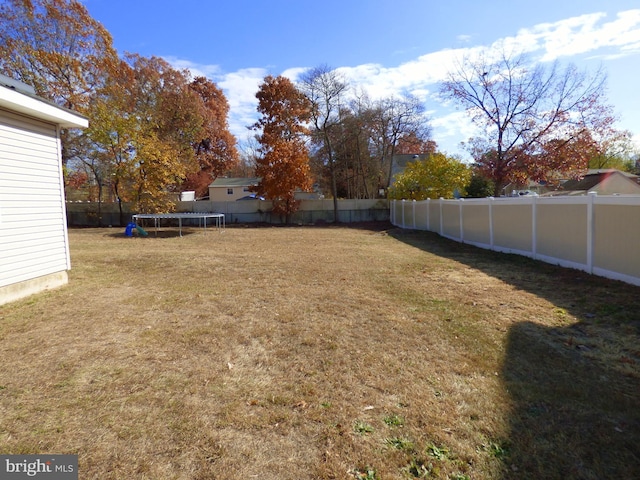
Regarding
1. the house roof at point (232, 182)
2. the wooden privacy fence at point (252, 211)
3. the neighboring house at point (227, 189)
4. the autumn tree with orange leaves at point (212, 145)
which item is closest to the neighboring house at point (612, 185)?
the wooden privacy fence at point (252, 211)

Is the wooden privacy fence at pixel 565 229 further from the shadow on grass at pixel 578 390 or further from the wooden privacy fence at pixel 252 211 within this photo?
the wooden privacy fence at pixel 252 211

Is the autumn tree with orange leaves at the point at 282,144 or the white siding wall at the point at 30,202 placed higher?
the autumn tree with orange leaves at the point at 282,144

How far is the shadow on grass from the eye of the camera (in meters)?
1.84

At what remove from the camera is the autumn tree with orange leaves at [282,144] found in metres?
19.8

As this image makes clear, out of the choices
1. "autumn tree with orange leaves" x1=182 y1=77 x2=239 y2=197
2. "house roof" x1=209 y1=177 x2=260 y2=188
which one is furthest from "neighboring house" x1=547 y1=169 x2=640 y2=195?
"autumn tree with orange leaves" x1=182 y1=77 x2=239 y2=197

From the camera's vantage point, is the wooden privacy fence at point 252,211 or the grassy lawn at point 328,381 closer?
the grassy lawn at point 328,381

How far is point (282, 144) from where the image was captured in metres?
19.8

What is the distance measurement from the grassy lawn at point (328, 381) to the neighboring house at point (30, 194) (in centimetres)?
42

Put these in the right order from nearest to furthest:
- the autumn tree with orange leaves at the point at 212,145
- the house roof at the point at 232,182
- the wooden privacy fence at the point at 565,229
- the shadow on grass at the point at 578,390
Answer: the shadow on grass at the point at 578,390
the wooden privacy fence at the point at 565,229
the autumn tree with orange leaves at the point at 212,145
the house roof at the point at 232,182

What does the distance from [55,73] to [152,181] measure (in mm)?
7575

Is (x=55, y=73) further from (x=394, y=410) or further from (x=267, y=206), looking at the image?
(x=394, y=410)

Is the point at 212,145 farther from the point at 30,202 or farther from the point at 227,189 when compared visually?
the point at 30,202

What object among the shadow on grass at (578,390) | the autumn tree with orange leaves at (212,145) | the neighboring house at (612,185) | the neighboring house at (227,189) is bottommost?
the shadow on grass at (578,390)

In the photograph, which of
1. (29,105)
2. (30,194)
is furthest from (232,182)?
(29,105)
